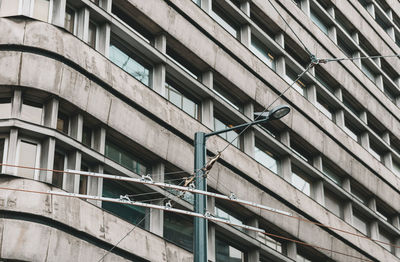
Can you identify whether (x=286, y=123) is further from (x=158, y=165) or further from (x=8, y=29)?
(x=8, y=29)

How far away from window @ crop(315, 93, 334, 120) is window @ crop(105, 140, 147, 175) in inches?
506

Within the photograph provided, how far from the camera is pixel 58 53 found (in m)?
19.9

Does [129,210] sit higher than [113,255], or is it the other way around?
[129,210]

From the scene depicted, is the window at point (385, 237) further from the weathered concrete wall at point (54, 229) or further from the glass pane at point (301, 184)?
the weathered concrete wall at point (54, 229)

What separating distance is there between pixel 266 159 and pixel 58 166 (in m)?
10.6

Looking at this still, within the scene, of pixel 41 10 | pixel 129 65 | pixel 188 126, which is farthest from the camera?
pixel 188 126

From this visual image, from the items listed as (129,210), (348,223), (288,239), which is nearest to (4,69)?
(129,210)

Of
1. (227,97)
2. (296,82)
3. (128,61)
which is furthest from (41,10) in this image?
(296,82)

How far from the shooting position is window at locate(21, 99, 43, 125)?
19.7 m

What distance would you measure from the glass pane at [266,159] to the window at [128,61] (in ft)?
18.3

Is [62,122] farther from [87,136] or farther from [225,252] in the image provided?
[225,252]

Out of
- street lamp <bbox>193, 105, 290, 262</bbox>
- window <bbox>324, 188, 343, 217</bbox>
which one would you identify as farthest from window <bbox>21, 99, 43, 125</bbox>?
window <bbox>324, 188, 343, 217</bbox>

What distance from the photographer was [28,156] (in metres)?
19.1

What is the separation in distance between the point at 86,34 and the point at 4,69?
3.28 m
